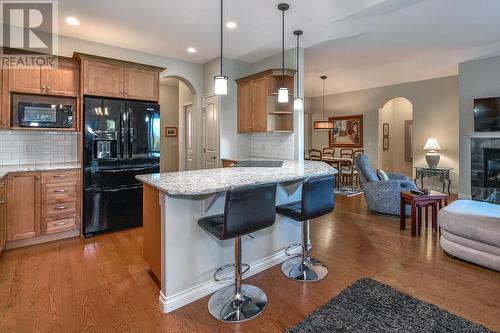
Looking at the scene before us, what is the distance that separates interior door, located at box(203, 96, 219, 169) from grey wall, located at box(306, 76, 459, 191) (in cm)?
507

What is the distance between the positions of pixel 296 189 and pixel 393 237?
1607 millimetres

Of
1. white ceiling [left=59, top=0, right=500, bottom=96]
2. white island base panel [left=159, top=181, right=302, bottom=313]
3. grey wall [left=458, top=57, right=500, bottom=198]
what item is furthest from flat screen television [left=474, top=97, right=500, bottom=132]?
white island base panel [left=159, top=181, right=302, bottom=313]

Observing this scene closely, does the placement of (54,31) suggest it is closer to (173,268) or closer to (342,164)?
(173,268)

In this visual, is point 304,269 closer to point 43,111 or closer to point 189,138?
point 43,111

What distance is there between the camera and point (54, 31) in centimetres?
390

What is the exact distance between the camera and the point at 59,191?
356cm

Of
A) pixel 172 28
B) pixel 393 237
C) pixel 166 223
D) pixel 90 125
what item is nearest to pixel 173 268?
pixel 166 223

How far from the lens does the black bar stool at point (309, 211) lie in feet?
7.63

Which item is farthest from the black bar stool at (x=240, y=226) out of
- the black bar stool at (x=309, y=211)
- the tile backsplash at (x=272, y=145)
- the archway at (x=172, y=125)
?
the archway at (x=172, y=125)

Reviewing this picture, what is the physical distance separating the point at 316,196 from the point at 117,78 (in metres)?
3.23

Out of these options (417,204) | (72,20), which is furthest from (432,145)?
(72,20)

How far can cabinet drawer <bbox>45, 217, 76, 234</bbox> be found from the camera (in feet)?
11.5

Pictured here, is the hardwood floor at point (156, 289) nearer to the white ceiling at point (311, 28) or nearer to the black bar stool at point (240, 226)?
the black bar stool at point (240, 226)

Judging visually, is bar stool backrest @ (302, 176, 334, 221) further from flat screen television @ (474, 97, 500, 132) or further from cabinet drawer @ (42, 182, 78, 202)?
flat screen television @ (474, 97, 500, 132)
